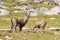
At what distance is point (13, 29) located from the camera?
28266 mm

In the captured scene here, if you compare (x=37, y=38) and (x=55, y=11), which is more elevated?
(x=37, y=38)

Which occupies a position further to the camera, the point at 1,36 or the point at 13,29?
the point at 13,29

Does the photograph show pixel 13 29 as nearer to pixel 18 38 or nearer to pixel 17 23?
pixel 17 23

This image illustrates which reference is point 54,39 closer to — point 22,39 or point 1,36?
point 22,39

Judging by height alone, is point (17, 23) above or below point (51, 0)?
above

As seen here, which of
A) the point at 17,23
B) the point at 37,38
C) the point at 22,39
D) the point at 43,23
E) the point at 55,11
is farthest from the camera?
the point at 55,11

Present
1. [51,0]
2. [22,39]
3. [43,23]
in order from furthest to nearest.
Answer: [51,0] < [43,23] < [22,39]

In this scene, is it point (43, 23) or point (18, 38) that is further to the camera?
point (43, 23)

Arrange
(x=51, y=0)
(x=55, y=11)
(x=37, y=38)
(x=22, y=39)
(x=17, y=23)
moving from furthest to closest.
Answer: (x=51, y=0), (x=55, y=11), (x=17, y=23), (x=37, y=38), (x=22, y=39)

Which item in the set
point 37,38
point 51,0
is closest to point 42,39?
point 37,38

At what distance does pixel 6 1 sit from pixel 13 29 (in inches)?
3917

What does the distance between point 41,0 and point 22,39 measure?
10550cm


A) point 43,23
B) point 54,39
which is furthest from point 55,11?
point 54,39

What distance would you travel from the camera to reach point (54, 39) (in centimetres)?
2311
